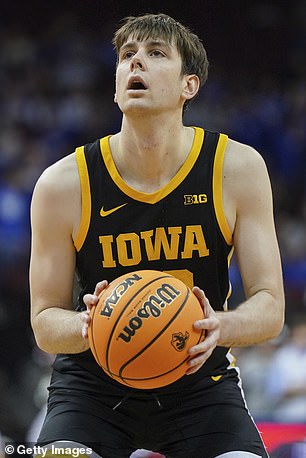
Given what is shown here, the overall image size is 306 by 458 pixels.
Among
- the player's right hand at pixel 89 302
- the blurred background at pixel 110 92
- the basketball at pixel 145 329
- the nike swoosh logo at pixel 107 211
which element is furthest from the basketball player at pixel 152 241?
the blurred background at pixel 110 92

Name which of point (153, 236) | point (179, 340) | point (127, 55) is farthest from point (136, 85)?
point (179, 340)

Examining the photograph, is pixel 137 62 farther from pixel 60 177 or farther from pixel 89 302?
pixel 89 302

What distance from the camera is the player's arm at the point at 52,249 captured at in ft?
13.9

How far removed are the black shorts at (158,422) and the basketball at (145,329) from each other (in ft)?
1.54

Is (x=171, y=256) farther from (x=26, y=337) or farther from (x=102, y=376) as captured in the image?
(x=26, y=337)

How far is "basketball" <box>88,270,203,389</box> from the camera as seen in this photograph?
11.7ft

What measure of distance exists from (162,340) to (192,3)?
1172 centimetres

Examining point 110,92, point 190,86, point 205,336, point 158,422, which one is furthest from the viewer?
point 110,92

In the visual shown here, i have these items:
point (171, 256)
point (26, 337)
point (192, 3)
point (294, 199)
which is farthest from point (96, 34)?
point (171, 256)

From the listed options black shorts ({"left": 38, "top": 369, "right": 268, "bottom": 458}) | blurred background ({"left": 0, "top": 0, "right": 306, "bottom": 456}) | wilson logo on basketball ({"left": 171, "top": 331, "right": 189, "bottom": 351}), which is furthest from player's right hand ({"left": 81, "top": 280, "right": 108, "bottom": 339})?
blurred background ({"left": 0, "top": 0, "right": 306, "bottom": 456})

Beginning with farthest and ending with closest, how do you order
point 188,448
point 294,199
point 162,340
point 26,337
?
point 294,199 → point 26,337 → point 188,448 → point 162,340

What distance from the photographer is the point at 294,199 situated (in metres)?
12.4

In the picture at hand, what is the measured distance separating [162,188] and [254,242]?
535mm

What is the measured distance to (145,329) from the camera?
3.56 m
